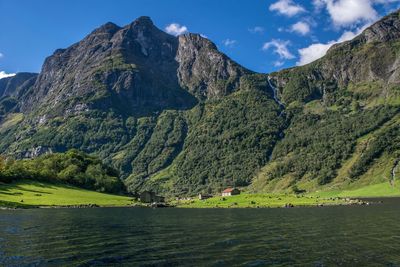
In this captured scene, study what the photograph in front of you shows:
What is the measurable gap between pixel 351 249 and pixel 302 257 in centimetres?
817

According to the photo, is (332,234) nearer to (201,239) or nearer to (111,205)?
(201,239)

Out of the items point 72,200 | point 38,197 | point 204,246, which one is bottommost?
point 72,200

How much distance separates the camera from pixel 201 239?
2247 inches

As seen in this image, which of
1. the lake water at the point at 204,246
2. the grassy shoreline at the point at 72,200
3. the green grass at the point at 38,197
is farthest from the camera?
the green grass at the point at 38,197

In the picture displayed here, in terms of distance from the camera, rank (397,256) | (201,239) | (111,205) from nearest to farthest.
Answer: (397,256) → (201,239) → (111,205)

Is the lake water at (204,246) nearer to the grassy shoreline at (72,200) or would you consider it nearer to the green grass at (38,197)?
the grassy shoreline at (72,200)

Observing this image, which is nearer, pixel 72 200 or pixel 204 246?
pixel 204 246

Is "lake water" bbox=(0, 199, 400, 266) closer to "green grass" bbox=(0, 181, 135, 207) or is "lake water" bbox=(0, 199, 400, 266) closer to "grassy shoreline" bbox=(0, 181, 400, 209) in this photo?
"grassy shoreline" bbox=(0, 181, 400, 209)

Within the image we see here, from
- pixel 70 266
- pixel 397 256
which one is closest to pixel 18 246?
pixel 70 266

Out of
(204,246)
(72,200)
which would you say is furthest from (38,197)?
(204,246)

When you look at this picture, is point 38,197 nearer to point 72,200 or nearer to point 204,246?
point 72,200

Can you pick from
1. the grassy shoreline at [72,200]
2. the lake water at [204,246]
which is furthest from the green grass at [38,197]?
the lake water at [204,246]

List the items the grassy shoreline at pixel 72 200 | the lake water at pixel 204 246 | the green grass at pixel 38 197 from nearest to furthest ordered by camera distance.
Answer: the lake water at pixel 204 246
the grassy shoreline at pixel 72 200
the green grass at pixel 38 197

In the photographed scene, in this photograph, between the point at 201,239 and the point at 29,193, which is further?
the point at 29,193
